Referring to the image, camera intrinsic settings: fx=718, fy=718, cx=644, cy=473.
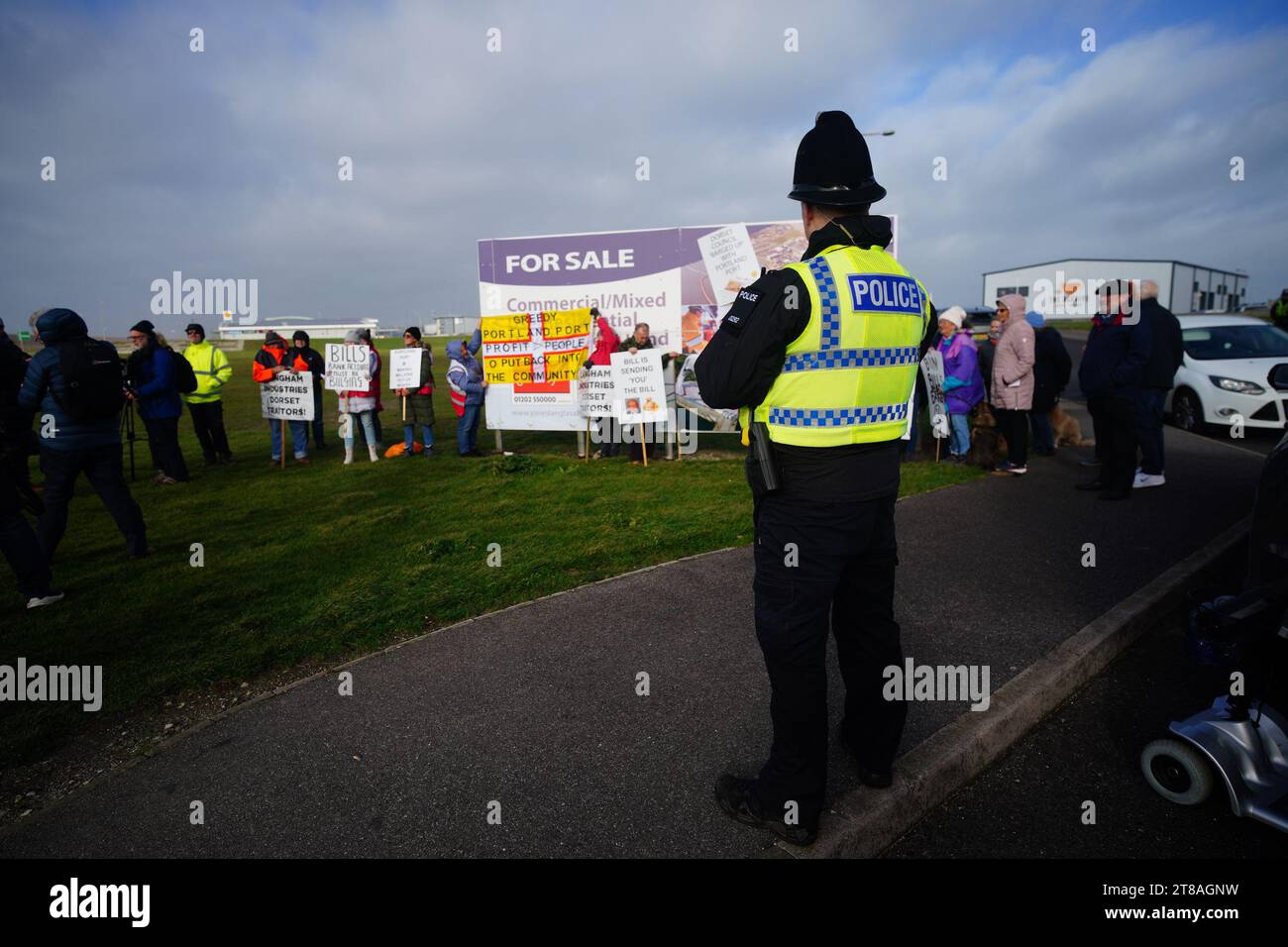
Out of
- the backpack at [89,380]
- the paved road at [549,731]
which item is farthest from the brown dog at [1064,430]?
the backpack at [89,380]

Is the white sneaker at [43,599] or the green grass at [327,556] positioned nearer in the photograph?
the green grass at [327,556]

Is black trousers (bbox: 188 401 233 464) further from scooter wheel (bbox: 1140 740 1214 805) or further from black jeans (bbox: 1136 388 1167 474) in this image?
black jeans (bbox: 1136 388 1167 474)

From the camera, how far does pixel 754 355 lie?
2.29 meters

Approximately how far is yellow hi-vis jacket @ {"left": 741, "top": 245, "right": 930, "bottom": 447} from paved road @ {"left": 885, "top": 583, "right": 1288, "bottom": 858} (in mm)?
1564

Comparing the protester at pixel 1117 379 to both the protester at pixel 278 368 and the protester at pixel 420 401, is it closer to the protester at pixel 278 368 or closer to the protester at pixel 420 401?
the protester at pixel 420 401

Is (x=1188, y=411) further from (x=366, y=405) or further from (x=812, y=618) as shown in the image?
(x=366, y=405)

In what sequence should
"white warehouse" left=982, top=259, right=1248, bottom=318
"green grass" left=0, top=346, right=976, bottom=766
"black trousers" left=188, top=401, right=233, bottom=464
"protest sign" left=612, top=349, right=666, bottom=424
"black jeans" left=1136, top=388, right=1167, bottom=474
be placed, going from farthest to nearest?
1. "white warehouse" left=982, top=259, right=1248, bottom=318
2. "black trousers" left=188, top=401, right=233, bottom=464
3. "protest sign" left=612, top=349, right=666, bottom=424
4. "black jeans" left=1136, top=388, right=1167, bottom=474
5. "green grass" left=0, top=346, right=976, bottom=766

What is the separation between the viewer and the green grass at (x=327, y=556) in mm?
4348

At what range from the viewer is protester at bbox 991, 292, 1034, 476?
26.9ft

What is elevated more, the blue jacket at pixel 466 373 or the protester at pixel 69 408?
the blue jacket at pixel 466 373

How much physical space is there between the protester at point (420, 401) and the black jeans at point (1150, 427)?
9.45 m

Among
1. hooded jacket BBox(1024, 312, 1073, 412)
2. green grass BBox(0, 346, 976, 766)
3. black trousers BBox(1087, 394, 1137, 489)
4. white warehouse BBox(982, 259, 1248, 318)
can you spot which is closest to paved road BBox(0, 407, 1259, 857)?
green grass BBox(0, 346, 976, 766)
